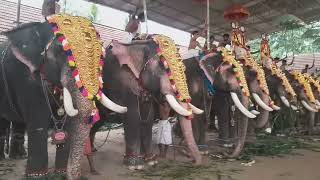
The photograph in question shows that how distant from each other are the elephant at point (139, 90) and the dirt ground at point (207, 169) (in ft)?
0.90

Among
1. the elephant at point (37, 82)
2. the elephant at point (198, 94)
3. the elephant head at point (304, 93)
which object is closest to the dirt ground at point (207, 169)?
the elephant at point (198, 94)

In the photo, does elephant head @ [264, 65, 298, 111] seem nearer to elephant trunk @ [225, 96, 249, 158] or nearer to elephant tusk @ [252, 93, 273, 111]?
elephant tusk @ [252, 93, 273, 111]

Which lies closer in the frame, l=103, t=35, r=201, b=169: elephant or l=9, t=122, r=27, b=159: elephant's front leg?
l=103, t=35, r=201, b=169: elephant

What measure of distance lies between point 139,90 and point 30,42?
6.40ft

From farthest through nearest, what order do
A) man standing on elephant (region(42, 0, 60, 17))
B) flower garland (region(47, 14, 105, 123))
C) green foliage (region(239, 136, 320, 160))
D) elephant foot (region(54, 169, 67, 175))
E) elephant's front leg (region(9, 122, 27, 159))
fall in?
green foliage (region(239, 136, 320, 160)) → elephant's front leg (region(9, 122, 27, 159)) → man standing on elephant (region(42, 0, 60, 17)) → elephant foot (region(54, 169, 67, 175)) → flower garland (region(47, 14, 105, 123))

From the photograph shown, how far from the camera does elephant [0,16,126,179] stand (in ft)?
15.9

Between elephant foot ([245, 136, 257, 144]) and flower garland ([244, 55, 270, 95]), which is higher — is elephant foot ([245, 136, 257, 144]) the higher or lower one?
the lower one

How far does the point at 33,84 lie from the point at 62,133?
0.76 m

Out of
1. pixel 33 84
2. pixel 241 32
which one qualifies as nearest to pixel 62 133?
pixel 33 84

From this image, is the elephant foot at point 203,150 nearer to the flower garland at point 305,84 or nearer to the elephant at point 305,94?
the elephant at point 305,94

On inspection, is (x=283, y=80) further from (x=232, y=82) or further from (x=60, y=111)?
(x=60, y=111)

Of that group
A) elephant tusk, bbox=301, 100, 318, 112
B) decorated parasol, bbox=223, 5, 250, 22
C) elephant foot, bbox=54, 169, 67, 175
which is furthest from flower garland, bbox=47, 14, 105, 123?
elephant tusk, bbox=301, 100, 318, 112

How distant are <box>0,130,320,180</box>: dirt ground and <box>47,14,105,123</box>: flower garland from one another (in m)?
1.61

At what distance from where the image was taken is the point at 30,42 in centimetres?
525
